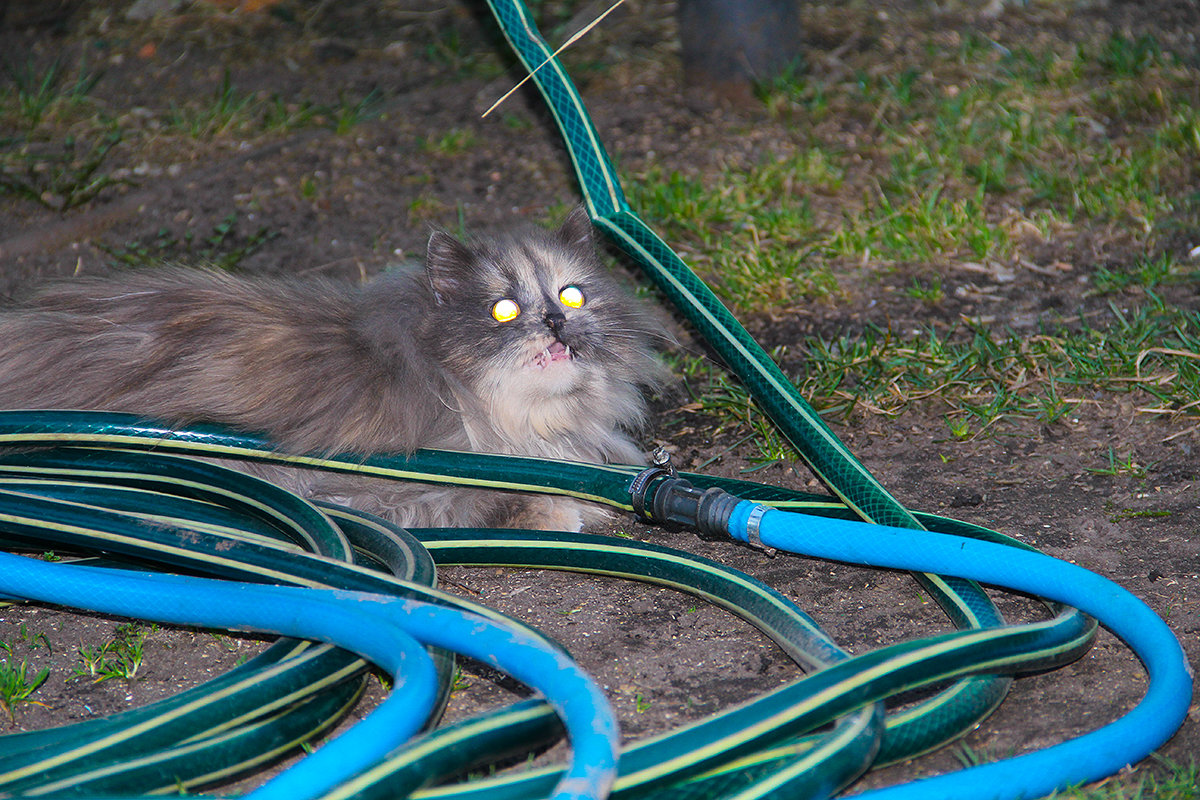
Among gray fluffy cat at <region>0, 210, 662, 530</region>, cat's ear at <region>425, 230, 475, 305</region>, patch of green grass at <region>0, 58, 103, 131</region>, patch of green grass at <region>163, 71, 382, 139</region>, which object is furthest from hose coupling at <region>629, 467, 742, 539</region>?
patch of green grass at <region>0, 58, 103, 131</region>

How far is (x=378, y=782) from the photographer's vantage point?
1.48 metres

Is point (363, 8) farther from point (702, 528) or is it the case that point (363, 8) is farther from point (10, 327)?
point (702, 528)

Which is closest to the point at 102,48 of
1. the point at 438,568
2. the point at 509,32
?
the point at 509,32

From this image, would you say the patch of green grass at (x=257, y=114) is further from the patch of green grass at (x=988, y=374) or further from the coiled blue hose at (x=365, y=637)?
the coiled blue hose at (x=365, y=637)

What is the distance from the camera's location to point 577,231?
9.38ft

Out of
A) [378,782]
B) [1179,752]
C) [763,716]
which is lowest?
[1179,752]

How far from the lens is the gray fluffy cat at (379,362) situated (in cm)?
257

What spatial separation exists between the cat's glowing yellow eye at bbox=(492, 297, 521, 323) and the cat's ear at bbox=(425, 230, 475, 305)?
0.38ft

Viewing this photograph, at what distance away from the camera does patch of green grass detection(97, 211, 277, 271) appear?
3.97 m

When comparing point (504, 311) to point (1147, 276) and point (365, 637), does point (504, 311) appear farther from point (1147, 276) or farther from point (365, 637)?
point (1147, 276)

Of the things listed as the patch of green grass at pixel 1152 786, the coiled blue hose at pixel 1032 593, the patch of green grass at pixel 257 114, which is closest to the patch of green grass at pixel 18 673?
the coiled blue hose at pixel 1032 593

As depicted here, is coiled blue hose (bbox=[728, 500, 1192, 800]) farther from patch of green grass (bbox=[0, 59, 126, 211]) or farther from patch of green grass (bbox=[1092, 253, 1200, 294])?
patch of green grass (bbox=[0, 59, 126, 211])

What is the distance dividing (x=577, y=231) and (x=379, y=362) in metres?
0.63

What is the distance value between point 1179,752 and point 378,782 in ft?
4.21
